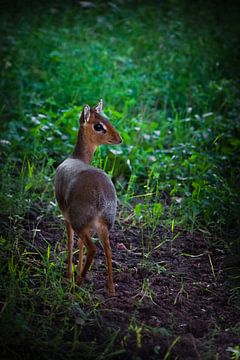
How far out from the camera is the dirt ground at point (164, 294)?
361 cm

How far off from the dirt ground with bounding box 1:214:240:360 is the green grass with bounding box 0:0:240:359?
0.23ft

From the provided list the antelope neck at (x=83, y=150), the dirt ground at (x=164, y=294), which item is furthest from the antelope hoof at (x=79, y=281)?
the antelope neck at (x=83, y=150)

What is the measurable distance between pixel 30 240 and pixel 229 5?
764 centimetres

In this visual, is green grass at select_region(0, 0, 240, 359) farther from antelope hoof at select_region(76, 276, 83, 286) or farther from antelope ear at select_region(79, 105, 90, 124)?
antelope ear at select_region(79, 105, 90, 124)

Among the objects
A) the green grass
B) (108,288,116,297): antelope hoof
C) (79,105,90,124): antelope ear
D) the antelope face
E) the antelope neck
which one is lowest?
the green grass

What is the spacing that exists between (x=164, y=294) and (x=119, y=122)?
104 inches

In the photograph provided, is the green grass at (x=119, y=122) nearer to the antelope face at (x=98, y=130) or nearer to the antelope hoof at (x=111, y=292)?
the antelope hoof at (x=111, y=292)

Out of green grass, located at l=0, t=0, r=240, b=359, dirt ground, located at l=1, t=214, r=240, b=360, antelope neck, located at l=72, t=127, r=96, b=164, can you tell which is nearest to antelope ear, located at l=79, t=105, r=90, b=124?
antelope neck, located at l=72, t=127, r=96, b=164

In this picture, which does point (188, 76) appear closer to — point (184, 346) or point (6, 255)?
point (6, 255)

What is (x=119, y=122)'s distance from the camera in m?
6.63

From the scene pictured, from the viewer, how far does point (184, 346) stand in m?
3.60

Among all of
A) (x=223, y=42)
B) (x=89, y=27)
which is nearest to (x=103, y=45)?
(x=89, y=27)

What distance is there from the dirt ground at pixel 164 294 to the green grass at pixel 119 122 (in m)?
0.07

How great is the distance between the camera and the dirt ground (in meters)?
3.61
